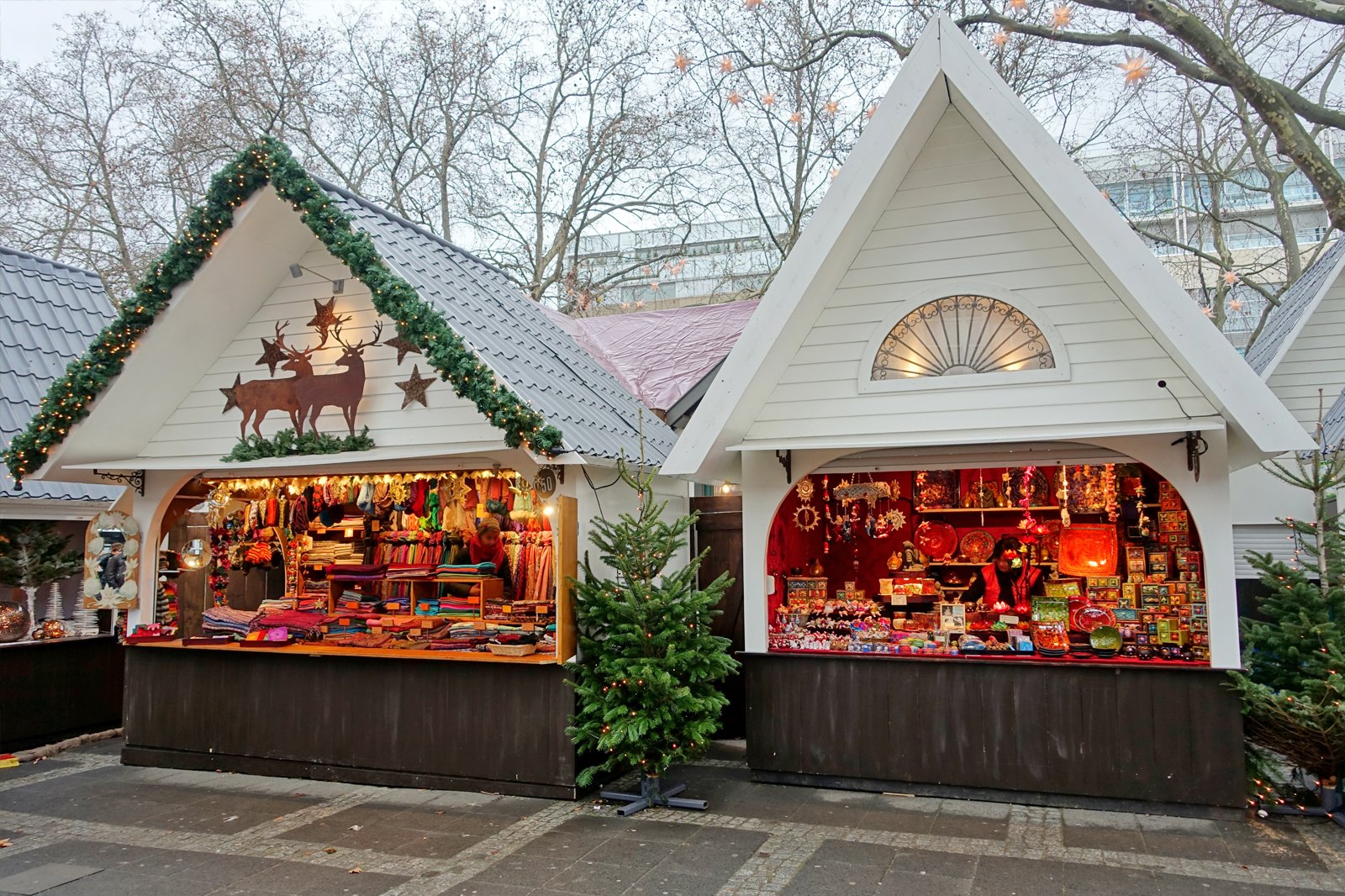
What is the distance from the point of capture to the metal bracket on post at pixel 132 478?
29.8 ft

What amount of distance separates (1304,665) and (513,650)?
6048 millimetres

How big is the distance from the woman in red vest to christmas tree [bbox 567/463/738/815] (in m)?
3.49

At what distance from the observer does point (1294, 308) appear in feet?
41.3

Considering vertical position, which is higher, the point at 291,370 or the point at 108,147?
the point at 108,147

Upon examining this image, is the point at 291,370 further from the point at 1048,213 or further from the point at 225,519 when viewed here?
the point at 1048,213

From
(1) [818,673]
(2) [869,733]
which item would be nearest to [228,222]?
(1) [818,673]

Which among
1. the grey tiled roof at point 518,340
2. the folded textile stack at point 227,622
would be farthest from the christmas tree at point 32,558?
the grey tiled roof at point 518,340

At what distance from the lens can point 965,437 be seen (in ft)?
23.4

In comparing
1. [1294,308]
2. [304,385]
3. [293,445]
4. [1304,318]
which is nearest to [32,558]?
[293,445]

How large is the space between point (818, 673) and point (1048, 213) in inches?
163

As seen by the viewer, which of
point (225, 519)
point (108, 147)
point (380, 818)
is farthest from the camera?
point (108, 147)

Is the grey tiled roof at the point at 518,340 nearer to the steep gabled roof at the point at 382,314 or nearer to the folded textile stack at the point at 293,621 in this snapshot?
the steep gabled roof at the point at 382,314

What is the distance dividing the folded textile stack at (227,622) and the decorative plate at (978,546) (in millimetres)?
7280

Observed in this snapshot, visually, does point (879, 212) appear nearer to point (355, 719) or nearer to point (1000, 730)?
point (1000, 730)
